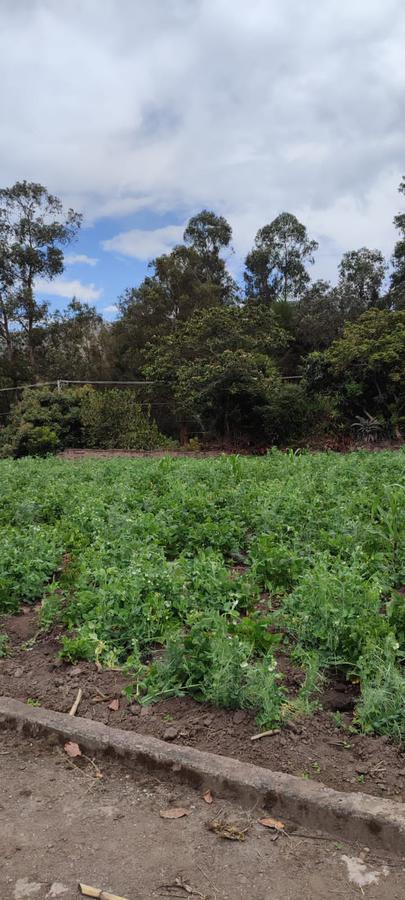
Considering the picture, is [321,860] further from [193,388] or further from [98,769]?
[193,388]

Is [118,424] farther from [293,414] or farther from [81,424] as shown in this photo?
[293,414]

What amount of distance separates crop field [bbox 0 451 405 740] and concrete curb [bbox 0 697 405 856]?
24cm

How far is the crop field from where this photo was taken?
7.91 ft

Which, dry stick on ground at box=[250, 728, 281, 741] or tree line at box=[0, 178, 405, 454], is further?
tree line at box=[0, 178, 405, 454]

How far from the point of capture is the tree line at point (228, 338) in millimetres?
12070

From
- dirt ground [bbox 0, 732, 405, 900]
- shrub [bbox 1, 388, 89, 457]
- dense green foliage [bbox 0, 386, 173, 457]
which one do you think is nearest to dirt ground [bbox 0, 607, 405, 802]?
dirt ground [bbox 0, 732, 405, 900]

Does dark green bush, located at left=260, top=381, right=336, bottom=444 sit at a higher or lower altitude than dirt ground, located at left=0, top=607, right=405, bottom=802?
higher

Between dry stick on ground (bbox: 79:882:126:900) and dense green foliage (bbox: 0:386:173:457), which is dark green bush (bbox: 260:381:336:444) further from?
dry stick on ground (bbox: 79:882:126:900)

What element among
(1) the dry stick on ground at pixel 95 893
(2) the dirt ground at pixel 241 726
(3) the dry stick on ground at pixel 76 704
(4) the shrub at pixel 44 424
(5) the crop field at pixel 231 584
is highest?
(4) the shrub at pixel 44 424

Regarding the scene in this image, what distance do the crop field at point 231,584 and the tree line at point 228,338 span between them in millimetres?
6729

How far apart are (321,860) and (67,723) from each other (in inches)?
43.3

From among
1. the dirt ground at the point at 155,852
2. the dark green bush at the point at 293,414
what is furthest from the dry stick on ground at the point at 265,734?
the dark green bush at the point at 293,414

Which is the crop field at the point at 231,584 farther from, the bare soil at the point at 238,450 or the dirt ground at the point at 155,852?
the bare soil at the point at 238,450

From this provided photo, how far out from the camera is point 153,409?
50.5 ft
